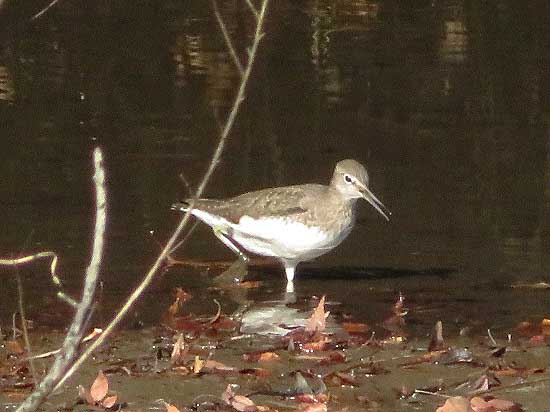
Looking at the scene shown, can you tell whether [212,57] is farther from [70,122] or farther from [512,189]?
[512,189]

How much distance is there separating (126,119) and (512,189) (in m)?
3.49

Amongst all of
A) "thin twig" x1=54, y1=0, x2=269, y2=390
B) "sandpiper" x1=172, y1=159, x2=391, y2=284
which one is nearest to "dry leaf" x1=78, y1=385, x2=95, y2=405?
"thin twig" x1=54, y1=0, x2=269, y2=390

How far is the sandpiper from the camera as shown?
8.62 meters

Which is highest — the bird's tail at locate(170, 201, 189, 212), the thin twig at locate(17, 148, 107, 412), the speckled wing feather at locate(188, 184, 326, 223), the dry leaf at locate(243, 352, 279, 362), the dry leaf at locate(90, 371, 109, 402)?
the thin twig at locate(17, 148, 107, 412)

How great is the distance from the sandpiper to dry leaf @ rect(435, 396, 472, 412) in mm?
2945

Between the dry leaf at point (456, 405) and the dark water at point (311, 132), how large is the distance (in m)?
2.11

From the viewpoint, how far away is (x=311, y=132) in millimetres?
12055

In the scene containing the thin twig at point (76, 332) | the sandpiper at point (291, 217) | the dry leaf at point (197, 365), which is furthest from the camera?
the sandpiper at point (291, 217)

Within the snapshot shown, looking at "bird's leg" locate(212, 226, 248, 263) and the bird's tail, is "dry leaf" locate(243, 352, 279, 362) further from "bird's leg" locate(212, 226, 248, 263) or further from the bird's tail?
the bird's tail

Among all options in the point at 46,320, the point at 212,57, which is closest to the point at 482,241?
the point at 46,320

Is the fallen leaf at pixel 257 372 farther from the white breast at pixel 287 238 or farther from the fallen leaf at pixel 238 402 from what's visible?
the white breast at pixel 287 238

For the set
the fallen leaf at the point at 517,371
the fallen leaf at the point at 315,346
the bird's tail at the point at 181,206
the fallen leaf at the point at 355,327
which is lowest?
the fallen leaf at the point at 355,327

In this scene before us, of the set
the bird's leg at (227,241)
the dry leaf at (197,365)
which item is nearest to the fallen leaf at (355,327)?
the dry leaf at (197,365)

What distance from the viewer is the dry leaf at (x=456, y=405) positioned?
566 cm
